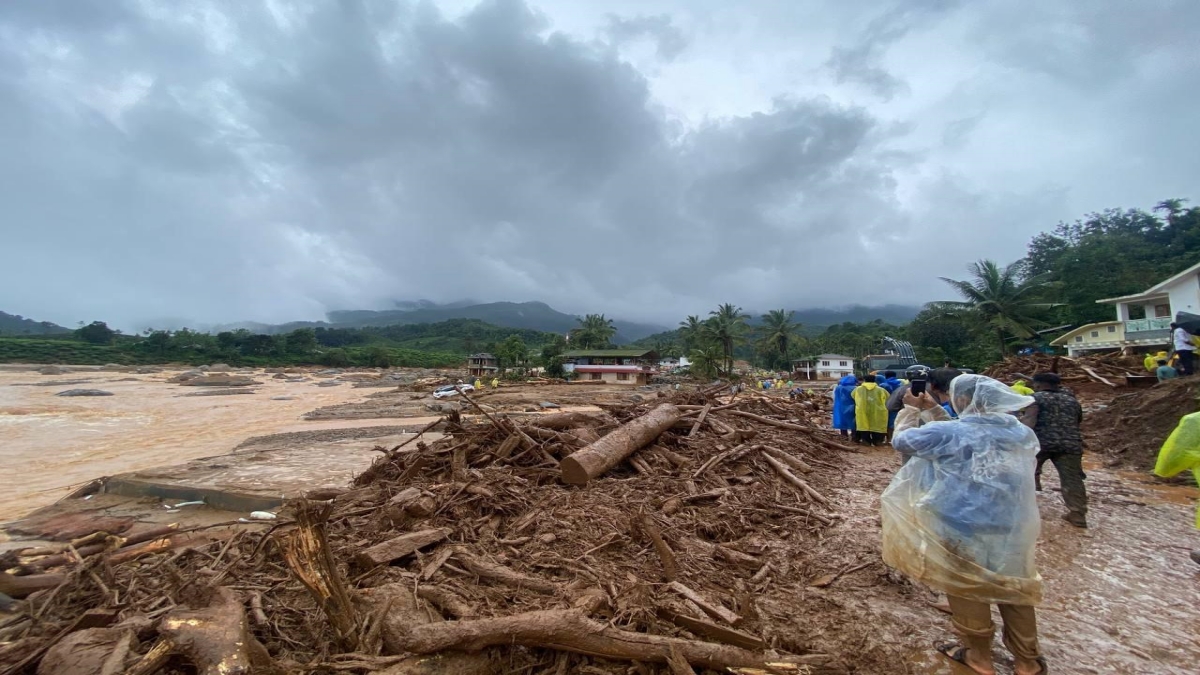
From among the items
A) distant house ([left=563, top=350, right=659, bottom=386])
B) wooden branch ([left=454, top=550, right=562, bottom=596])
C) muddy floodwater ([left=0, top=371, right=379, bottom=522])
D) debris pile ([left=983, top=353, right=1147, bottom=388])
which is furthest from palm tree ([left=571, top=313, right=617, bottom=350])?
wooden branch ([left=454, top=550, right=562, bottom=596])

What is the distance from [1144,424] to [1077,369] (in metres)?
10.8

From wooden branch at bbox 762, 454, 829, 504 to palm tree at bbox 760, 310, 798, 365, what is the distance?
5714cm

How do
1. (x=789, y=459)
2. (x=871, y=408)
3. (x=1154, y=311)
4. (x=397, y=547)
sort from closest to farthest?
(x=397, y=547), (x=789, y=459), (x=871, y=408), (x=1154, y=311)

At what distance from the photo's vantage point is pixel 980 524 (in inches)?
109

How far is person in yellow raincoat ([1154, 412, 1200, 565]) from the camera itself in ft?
11.1

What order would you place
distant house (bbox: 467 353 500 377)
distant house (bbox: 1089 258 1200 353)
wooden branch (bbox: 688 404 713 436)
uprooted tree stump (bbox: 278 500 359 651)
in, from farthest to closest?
1. distant house (bbox: 467 353 500 377)
2. distant house (bbox: 1089 258 1200 353)
3. wooden branch (bbox: 688 404 713 436)
4. uprooted tree stump (bbox: 278 500 359 651)

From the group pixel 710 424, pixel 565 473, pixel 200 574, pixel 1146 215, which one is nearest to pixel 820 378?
pixel 1146 215

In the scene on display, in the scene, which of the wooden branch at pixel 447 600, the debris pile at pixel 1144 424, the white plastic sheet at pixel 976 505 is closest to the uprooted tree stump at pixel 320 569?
the wooden branch at pixel 447 600

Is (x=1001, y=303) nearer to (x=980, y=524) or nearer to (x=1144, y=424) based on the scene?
(x=1144, y=424)

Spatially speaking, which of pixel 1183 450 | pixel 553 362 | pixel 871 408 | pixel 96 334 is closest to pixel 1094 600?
pixel 1183 450

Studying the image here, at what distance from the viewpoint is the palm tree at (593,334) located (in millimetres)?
70688

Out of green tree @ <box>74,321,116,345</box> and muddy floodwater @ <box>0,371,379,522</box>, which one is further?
green tree @ <box>74,321,116,345</box>

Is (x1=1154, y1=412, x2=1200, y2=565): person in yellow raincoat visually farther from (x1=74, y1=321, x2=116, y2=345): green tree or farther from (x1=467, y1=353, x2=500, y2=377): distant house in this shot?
(x1=74, y1=321, x2=116, y2=345): green tree

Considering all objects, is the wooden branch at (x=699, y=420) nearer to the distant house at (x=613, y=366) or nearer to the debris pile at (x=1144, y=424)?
the debris pile at (x=1144, y=424)
